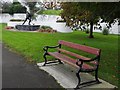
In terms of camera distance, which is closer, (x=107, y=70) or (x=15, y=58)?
(x=107, y=70)

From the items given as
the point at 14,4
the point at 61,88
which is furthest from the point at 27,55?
the point at 14,4

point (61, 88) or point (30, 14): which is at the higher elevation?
point (30, 14)

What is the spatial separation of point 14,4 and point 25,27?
15585 millimetres

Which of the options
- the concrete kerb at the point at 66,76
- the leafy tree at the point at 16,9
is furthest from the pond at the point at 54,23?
the concrete kerb at the point at 66,76

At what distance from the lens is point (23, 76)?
23.4 ft

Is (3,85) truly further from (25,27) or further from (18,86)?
(25,27)

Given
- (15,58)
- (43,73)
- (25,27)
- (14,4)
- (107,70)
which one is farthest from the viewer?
(14,4)

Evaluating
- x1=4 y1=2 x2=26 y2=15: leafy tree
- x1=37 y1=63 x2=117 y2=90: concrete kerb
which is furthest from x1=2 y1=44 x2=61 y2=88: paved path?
x1=4 y1=2 x2=26 y2=15: leafy tree

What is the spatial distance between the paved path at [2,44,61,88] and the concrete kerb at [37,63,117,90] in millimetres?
190

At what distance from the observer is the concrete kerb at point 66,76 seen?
6.30m

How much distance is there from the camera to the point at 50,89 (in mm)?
6031

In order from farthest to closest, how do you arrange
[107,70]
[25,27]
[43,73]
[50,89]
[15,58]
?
1. [25,27]
2. [15,58]
3. [107,70]
4. [43,73]
5. [50,89]

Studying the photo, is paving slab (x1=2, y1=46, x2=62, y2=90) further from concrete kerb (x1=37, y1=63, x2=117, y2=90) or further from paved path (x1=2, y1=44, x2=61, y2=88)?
concrete kerb (x1=37, y1=63, x2=117, y2=90)

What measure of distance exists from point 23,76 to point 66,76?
123cm
